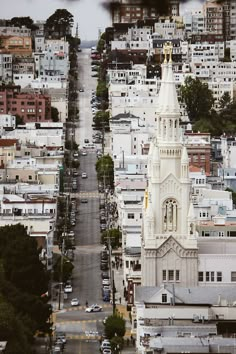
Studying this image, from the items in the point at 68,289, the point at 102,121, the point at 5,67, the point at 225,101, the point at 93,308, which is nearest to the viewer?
the point at 93,308

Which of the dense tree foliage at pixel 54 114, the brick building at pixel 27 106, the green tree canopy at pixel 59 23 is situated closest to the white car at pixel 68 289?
the brick building at pixel 27 106

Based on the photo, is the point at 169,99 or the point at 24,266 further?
the point at 24,266

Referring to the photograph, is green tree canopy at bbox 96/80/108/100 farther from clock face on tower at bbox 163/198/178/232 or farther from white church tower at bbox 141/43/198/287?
clock face on tower at bbox 163/198/178/232

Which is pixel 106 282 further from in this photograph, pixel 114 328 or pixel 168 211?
pixel 114 328

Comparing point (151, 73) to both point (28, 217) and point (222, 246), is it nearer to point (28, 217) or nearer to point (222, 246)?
point (28, 217)

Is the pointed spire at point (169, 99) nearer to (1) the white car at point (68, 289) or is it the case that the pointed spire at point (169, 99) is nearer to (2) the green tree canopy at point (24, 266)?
(2) the green tree canopy at point (24, 266)

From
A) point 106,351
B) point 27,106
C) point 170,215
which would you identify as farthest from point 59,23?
point 106,351

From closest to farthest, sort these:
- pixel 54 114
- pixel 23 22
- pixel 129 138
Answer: pixel 129 138
pixel 54 114
pixel 23 22
